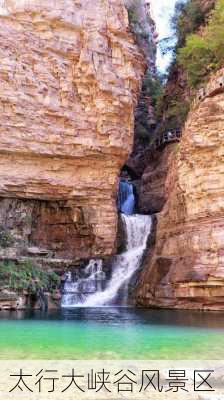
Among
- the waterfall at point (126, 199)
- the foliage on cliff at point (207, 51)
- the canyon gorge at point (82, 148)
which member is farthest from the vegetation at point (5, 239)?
the foliage on cliff at point (207, 51)

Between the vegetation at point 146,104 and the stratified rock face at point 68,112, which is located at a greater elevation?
the vegetation at point 146,104

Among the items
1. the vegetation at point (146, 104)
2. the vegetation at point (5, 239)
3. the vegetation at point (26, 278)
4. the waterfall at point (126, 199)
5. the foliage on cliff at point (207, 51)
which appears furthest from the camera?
the vegetation at point (146, 104)

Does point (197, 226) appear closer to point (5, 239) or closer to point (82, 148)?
point (82, 148)

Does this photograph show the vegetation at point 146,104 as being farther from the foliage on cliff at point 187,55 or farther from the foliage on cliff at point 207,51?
the foliage on cliff at point 207,51

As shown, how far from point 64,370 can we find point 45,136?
18655 millimetres

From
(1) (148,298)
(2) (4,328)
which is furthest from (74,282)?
(2) (4,328)

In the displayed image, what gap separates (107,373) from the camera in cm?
736

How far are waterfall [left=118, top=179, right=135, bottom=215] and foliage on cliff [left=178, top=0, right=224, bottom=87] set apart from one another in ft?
26.5

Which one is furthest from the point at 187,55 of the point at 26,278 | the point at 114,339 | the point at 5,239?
the point at 114,339

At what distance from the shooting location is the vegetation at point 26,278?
22.6 m

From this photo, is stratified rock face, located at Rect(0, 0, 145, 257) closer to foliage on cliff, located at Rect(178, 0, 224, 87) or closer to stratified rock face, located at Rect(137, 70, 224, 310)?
foliage on cliff, located at Rect(178, 0, 224, 87)

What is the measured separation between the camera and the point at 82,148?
1022 inches

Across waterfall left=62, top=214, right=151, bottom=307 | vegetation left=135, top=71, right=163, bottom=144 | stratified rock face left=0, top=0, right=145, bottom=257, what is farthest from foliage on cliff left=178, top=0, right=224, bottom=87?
waterfall left=62, top=214, right=151, bottom=307

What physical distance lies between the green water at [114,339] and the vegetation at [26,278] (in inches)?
261
